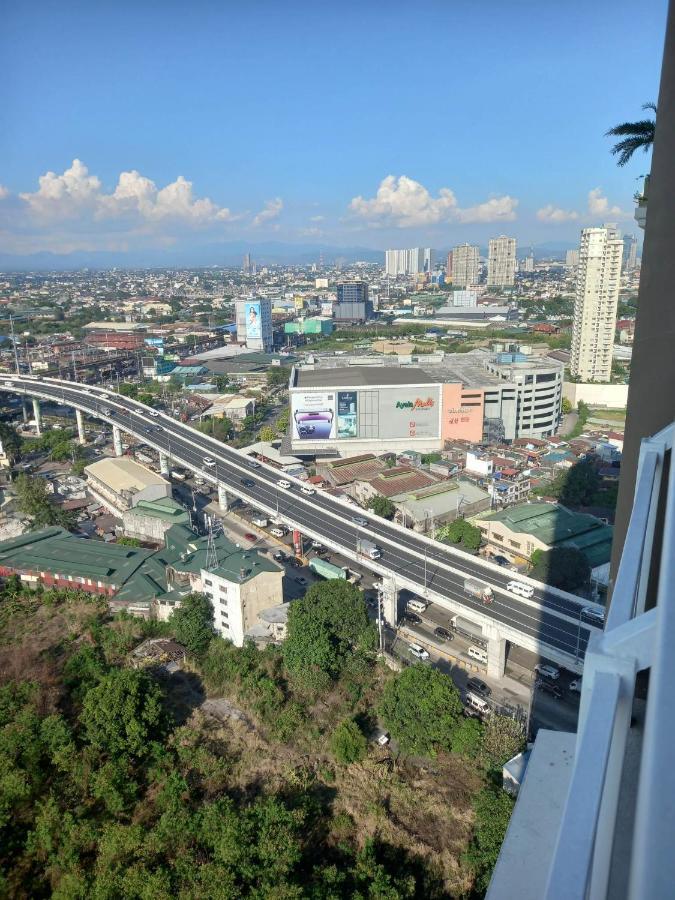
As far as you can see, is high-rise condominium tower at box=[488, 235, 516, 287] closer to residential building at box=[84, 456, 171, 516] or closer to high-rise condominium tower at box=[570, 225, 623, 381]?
high-rise condominium tower at box=[570, 225, 623, 381]

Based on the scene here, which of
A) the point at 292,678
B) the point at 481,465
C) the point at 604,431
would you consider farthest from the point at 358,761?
the point at 604,431

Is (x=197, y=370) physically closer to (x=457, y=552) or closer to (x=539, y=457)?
(x=539, y=457)

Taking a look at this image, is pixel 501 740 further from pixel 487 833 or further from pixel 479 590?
pixel 479 590

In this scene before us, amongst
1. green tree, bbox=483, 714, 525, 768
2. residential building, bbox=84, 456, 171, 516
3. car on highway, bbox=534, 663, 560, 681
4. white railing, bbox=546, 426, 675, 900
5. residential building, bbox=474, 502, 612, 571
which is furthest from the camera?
residential building, bbox=84, 456, 171, 516

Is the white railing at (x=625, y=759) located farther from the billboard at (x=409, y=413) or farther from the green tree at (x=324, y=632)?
the billboard at (x=409, y=413)

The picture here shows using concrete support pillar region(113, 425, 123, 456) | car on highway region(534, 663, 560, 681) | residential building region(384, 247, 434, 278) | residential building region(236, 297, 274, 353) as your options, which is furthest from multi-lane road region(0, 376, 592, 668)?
residential building region(384, 247, 434, 278)

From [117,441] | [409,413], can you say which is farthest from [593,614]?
[117,441]
